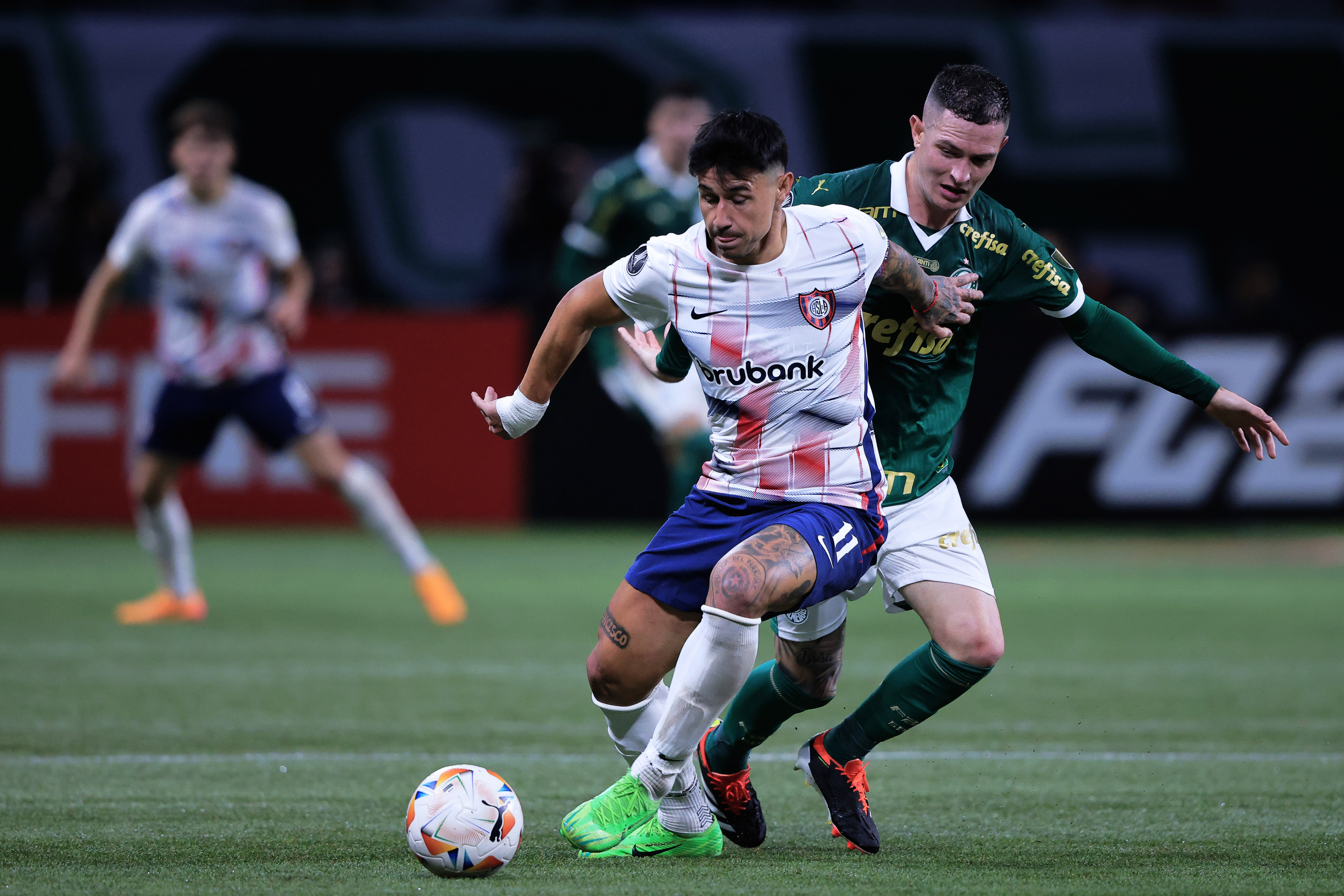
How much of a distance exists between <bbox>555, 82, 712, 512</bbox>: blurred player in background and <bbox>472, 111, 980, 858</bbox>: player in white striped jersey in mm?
3703

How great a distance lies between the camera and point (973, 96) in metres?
4.62

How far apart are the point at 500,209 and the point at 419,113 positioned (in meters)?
1.36

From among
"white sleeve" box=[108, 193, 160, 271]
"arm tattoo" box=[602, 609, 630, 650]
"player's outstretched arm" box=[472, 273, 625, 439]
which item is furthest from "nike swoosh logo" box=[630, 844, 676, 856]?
"white sleeve" box=[108, 193, 160, 271]

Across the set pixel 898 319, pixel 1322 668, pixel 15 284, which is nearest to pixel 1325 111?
pixel 1322 668

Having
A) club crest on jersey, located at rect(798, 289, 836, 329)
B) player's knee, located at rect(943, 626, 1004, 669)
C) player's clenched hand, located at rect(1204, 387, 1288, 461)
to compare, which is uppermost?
club crest on jersey, located at rect(798, 289, 836, 329)

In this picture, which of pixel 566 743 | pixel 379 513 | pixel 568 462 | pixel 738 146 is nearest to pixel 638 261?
pixel 738 146

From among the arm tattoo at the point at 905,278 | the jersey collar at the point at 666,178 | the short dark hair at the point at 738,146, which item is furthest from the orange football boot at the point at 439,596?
the short dark hair at the point at 738,146

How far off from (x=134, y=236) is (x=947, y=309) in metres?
5.73

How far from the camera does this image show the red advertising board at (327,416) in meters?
13.5

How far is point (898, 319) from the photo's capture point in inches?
188

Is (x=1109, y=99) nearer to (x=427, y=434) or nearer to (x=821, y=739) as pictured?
(x=427, y=434)

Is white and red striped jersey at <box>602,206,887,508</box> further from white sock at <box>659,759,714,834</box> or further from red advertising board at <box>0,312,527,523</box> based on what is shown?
red advertising board at <box>0,312,527,523</box>

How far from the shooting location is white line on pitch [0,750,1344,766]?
5516mm

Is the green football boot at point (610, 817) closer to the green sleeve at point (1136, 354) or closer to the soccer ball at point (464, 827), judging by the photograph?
the soccer ball at point (464, 827)
